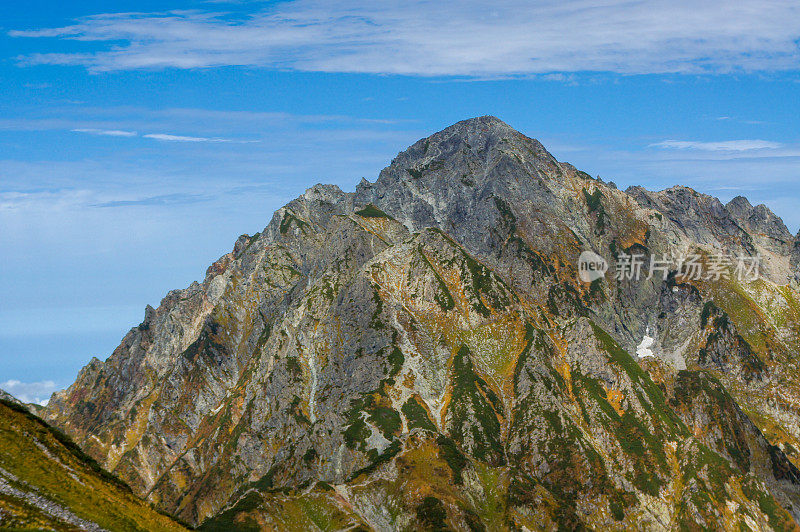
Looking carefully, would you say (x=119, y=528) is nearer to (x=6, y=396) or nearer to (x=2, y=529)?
(x=2, y=529)

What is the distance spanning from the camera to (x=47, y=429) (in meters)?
130

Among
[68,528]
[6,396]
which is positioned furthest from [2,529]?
[6,396]

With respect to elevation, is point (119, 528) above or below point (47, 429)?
below

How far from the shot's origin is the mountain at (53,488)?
102062mm

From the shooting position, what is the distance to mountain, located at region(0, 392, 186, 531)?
102062 mm

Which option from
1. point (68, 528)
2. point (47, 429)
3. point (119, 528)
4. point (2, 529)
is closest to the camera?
point (2, 529)

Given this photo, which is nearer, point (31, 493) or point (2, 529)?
point (2, 529)

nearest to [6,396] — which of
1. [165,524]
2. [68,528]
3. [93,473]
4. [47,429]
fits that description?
[47,429]

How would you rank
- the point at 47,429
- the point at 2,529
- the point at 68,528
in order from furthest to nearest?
the point at 47,429 < the point at 68,528 < the point at 2,529

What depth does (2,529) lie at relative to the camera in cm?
9175

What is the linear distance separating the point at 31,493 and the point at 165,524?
97.8ft

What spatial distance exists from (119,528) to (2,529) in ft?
70.7

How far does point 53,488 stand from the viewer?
112 metres

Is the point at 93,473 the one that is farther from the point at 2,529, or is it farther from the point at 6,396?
the point at 2,529
